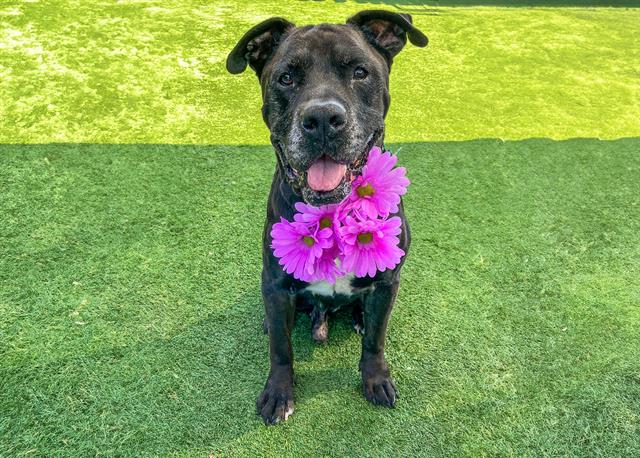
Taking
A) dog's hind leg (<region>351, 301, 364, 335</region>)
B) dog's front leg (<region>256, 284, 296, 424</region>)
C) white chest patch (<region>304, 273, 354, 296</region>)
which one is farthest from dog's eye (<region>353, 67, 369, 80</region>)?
dog's hind leg (<region>351, 301, 364, 335</region>)

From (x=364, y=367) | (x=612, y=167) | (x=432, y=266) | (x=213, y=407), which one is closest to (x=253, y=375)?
(x=213, y=407)

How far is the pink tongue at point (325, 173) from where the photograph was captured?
7.84 ft

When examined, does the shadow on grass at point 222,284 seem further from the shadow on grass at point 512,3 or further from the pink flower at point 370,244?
the shadow on grass at point 512,3

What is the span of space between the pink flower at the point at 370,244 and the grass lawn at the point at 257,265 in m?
0.89

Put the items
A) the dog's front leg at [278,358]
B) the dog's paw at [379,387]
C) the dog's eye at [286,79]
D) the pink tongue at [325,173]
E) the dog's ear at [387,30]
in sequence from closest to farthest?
the pink tongue at [325,173] < the dog's eye at [286,79] < the dog's ear at [387,30] < the dog's front leg at [278,358] < the dog's paw at [379,387]

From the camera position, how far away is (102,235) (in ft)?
12.8

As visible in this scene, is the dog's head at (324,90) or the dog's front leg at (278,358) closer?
the dog's head at (324,90)

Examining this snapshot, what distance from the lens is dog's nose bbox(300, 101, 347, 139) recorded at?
7.45ft

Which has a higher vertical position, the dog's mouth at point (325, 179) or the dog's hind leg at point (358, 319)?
the dog's mouth at point (325, 179)

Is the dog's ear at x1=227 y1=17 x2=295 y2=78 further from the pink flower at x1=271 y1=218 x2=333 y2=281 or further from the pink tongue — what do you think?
the pink flower at x1=271 y1=218 x2=333 y2=281

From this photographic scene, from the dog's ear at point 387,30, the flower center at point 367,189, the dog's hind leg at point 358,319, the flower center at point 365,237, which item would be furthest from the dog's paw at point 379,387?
the dog's ear at point 387,30

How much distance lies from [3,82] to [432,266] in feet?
15.4

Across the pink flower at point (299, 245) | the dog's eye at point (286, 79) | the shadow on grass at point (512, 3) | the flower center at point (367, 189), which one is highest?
the dog's eye at point (286, 79)

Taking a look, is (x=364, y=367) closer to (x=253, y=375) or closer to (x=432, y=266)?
(x=253, y=375)
